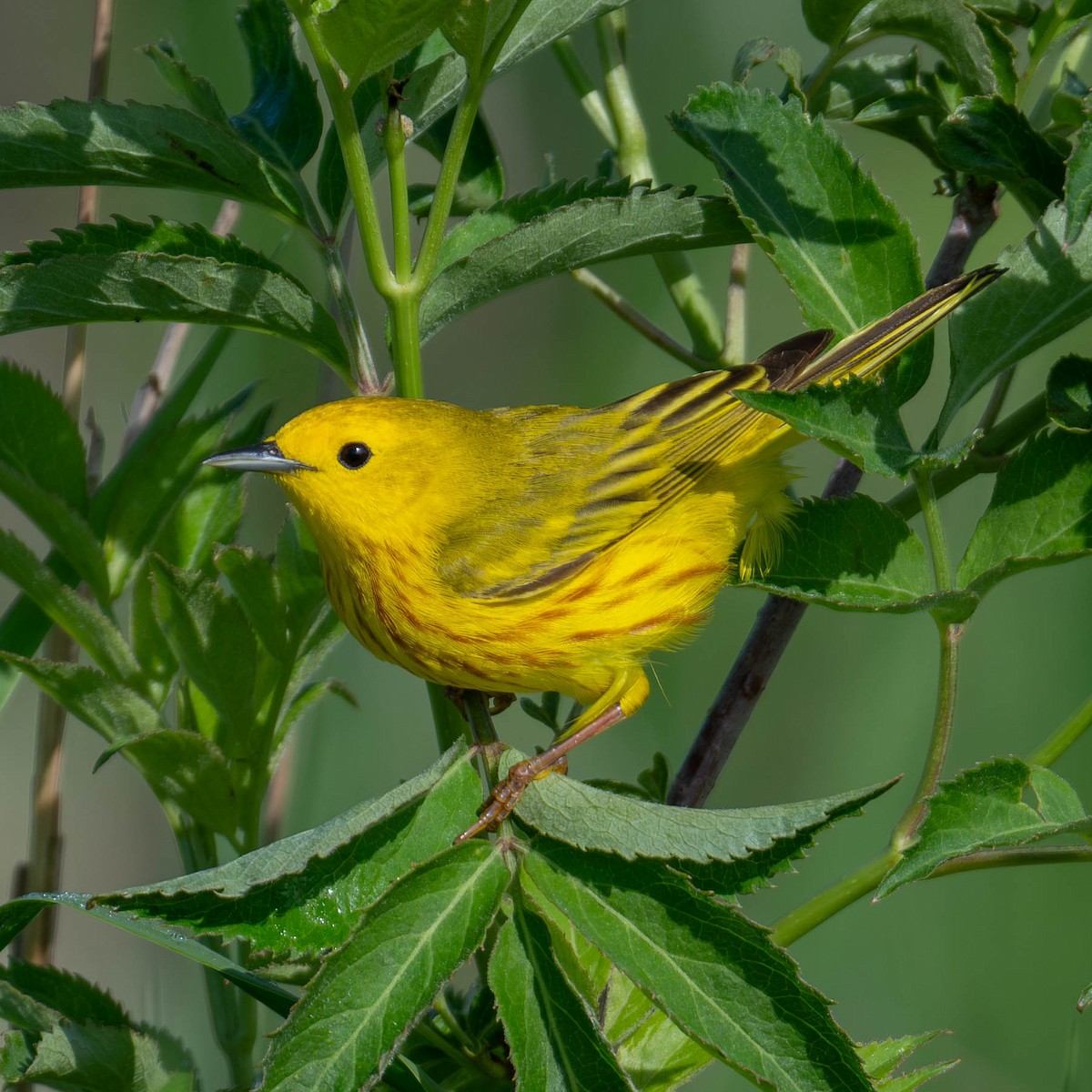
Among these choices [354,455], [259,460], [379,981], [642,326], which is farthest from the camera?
[354,455]

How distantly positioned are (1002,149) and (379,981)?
1.09 metres

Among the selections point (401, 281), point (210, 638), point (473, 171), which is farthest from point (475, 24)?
point (210, 638)

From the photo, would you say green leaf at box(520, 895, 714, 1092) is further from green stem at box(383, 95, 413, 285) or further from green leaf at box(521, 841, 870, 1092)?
green stem at box(383, 95, 413, 285)

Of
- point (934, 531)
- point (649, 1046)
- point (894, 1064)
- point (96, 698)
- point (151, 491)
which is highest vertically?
point (151, 491)

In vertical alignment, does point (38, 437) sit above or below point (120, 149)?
below

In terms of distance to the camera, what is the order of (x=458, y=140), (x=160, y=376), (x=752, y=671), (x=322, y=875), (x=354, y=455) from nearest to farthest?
(x=322, y=875) < (x=458, y=140) < (x=752, y=671) < (x=160, y=376) < (x=354, y=455)

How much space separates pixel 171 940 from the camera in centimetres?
130

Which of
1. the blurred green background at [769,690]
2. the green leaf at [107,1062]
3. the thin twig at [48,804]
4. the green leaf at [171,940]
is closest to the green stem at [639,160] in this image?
the blurred green background at [769,690]

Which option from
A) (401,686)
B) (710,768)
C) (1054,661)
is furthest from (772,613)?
(401,686)

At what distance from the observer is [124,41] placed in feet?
10.3

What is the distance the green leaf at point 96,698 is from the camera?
57.7 inches

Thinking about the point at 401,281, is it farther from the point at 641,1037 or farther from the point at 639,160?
the point at 641,1037

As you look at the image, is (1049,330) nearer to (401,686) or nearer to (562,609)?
(562,609)

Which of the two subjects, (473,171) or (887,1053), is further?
(473,171)
